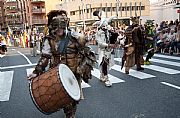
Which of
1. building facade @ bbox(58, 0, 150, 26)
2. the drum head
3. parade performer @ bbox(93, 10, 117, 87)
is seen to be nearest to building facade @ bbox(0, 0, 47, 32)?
building facade @ bbox(58, 0, 150, 26)

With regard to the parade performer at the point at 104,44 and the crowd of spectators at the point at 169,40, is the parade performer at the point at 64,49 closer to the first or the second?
the parade performer at the point at 104,44

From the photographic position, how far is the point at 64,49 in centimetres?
414

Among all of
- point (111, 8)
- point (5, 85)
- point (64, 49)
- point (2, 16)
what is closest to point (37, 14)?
point (111, 8)

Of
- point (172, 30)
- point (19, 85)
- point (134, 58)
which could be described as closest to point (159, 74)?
point (134, 58)

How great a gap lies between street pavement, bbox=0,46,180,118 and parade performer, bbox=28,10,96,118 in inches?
48.2

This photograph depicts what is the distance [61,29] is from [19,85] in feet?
15.1

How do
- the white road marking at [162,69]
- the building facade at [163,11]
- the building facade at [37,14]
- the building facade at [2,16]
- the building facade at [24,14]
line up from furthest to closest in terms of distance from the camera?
the building facade at [2,16] < the building facade at [24,14] < the building facade at [37,14] < the building facade at [163,11] < the white road marking at [162,69]

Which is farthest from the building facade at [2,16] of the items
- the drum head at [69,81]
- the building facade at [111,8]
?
the drum head at [69,81]

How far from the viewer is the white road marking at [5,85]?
22.9 feet

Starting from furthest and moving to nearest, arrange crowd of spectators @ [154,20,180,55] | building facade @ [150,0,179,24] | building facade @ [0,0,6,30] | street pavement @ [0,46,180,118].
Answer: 1. building facade @ [0,0,6,30]
2. building facade @ [150,0,179,24]
3. crowd of spectators @ [154,20,180,55]
4. street pavement @ [0,46,180,118]

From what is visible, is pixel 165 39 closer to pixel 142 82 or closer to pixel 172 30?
pixel 172 30

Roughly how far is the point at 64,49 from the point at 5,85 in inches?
188

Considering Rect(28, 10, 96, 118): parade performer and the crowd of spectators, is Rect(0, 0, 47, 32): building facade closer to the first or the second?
the crowd of spectators

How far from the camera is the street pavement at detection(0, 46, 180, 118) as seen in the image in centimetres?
512
